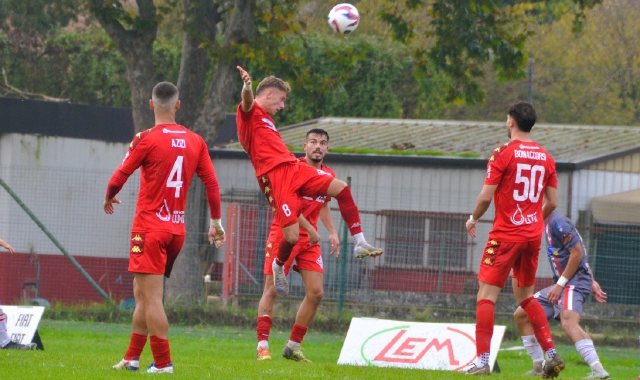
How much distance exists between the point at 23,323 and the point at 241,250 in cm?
647

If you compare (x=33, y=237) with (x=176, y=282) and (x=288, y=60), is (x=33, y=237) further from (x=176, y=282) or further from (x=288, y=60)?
(x=288, y=60)

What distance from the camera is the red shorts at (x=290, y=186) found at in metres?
8.44

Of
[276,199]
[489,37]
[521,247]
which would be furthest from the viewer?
[489,37]

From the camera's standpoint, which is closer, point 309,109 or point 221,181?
point 221,181

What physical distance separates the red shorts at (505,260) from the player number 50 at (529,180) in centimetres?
39

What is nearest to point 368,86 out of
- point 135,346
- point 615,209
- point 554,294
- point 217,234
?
point 615,209

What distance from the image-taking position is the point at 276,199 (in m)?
8.50

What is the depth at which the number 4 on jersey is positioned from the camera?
716 cm

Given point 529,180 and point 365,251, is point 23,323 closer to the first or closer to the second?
point 365,251

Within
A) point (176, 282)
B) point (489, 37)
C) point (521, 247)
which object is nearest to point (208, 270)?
point (176, 282)

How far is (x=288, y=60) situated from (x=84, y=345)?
709 cm

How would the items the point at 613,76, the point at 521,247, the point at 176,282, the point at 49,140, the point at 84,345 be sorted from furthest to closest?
1. the point at 613,76
2. the point at 49,140
3. the point at 176,282
4. the point at 84,345
5. the point at 521,247

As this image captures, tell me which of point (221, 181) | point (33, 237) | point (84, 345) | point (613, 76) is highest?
point (613, 76)

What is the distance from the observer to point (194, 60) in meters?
17.9
